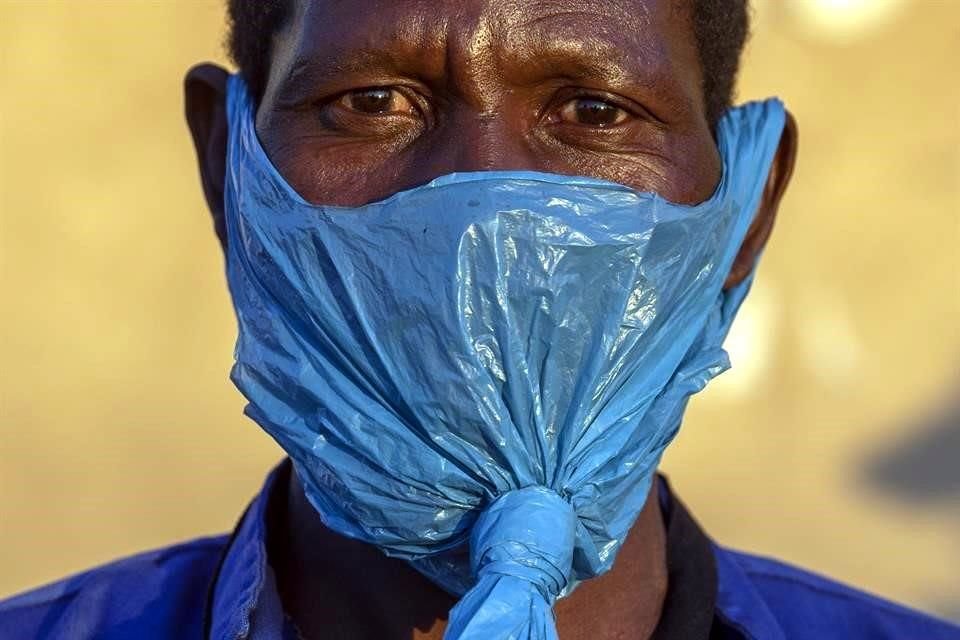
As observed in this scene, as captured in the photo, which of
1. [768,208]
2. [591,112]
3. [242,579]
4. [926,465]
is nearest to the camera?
[591,112]

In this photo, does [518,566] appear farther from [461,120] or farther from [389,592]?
[461,120]

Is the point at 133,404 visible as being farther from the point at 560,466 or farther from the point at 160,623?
the point at 560,466

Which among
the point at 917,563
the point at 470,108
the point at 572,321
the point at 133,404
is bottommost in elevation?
the point at 917,563

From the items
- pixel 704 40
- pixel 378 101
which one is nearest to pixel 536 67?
pixel 378 101

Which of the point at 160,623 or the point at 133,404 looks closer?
the point at 160,623

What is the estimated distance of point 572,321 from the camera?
229cm

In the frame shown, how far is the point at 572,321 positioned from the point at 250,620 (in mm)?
722

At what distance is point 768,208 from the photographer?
2.91 metres

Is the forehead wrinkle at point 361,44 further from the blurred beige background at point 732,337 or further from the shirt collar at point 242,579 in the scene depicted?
the blurred beige background at point 732,337

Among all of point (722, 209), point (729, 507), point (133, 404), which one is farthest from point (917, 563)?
point (722, 209)

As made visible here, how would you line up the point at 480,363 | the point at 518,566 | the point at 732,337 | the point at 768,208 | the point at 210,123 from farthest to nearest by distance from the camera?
the point at 732,337, the point at 210,123, the point at 768,208, the point at 480,363, the point at 518,566

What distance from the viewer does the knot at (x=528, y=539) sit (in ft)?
6.86

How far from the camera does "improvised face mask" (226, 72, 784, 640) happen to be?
222 cm

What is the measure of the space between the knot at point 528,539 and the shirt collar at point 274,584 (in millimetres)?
543
